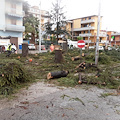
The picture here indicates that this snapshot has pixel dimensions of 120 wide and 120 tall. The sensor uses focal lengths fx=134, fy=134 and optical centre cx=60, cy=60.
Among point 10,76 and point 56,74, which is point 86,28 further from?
point 10,76

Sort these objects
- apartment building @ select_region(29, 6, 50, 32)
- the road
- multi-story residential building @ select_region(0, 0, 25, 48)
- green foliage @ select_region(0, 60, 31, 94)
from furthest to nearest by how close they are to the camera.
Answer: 1. green foliage @ select_region(0, 60, 31, 94)
2. apartment building @ select_region(29, 6, 50, 32)
3. the road
4. multi-story residential building @ select_region(0, 0, 25, 48)

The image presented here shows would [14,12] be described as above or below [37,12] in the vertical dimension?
below

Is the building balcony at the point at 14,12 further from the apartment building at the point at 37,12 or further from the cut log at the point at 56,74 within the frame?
the cut log at the point at 56,74

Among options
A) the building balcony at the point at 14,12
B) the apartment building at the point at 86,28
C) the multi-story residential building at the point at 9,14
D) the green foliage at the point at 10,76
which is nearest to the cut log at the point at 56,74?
the green foliage at the point at 10,76

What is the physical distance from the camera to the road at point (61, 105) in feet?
10.2

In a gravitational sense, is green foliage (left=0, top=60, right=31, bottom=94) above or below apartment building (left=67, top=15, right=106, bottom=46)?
below

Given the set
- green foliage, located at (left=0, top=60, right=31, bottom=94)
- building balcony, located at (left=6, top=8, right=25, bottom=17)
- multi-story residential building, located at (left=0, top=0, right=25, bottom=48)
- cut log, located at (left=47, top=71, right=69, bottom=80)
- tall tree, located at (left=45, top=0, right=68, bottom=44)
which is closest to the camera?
multi-story residential building, located at (left=0, top=0, right=25, bottom=48)

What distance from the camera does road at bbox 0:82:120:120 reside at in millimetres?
3102

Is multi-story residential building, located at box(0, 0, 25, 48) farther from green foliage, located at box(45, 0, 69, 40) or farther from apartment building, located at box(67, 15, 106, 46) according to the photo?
apartment building, located at box(67, 15, 106, 46)

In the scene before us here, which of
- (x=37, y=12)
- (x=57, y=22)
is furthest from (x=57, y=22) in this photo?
(x=37, y=12)

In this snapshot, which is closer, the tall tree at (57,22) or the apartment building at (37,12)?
the apartment building at (37,12)

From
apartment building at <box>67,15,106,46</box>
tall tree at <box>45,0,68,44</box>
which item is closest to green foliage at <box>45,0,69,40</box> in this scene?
tall tree at <box>45,0,68,44</box>

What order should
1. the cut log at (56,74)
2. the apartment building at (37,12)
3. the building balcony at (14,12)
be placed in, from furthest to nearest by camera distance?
the cut log at (56,74)
the apartment building at (37,12)
the building balcony at (14,12)

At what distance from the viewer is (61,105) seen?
11.9 ft
